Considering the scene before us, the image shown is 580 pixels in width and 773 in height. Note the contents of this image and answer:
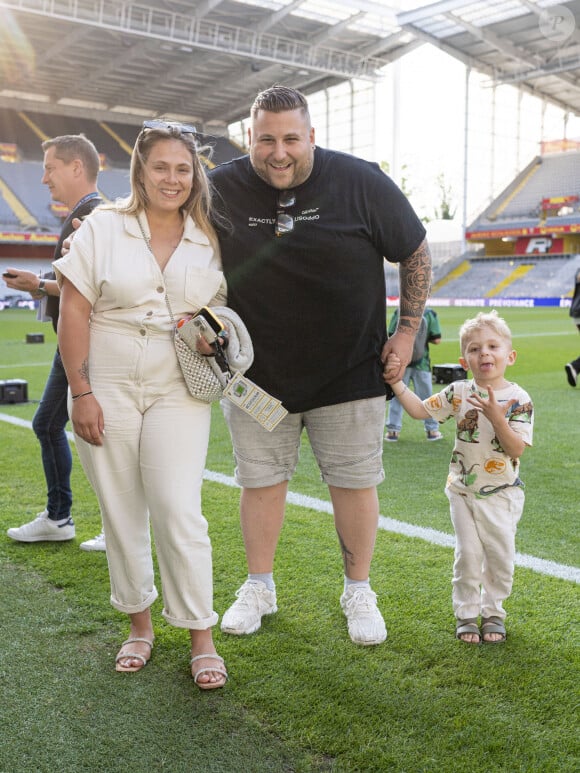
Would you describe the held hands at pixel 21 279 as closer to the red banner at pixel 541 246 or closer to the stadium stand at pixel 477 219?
the stadium stand at pixel 477 219

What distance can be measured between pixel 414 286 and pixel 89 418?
1365 millimetres

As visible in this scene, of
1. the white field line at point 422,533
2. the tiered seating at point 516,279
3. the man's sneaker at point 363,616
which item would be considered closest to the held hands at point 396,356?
the man's sneaker at point 363,616

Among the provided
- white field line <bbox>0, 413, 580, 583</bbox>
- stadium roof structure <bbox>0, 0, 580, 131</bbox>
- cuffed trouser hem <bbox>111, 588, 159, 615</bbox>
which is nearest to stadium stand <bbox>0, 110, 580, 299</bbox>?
stadium roof structure <bbox>0, 0, 580, 131</bbox>

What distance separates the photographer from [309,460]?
6.11 metres

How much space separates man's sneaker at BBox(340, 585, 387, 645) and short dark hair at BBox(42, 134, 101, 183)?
7.45 feet

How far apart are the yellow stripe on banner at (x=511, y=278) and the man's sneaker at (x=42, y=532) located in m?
42.2

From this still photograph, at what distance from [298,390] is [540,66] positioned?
159 ft

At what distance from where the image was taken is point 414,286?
310cm

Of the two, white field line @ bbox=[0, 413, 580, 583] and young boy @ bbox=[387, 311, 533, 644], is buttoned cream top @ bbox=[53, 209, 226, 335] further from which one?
white field line @ bbox=[0, 413, 580, 583]

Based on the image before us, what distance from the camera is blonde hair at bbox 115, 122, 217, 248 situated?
258 centimetres

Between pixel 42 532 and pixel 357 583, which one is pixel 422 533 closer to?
pixel 357 583

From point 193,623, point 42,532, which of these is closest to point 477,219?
point 42,532

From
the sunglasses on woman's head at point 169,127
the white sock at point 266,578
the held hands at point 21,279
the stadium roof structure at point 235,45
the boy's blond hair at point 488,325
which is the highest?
the stadium roof structure at point 235,45

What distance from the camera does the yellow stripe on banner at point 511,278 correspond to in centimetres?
4462
